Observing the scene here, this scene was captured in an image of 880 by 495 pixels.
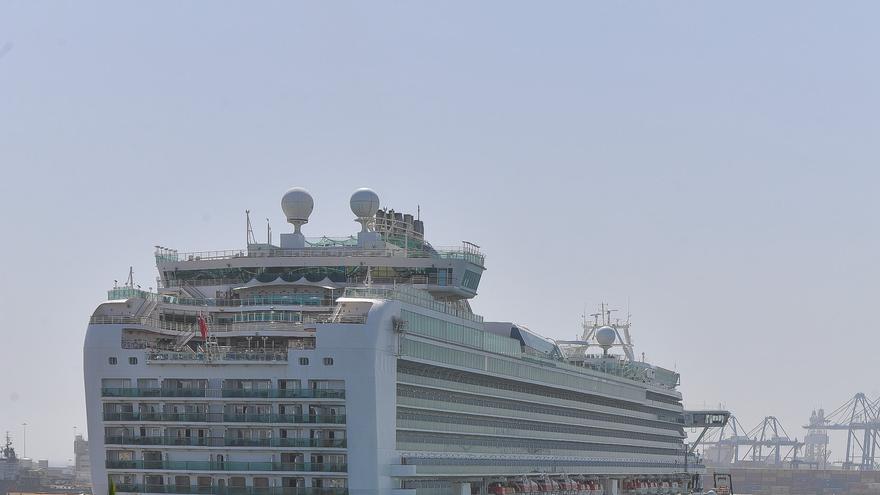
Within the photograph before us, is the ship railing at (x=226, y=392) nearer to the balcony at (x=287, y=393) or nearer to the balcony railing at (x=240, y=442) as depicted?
the balcony at (x=287, y=393)

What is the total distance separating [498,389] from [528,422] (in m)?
8.20

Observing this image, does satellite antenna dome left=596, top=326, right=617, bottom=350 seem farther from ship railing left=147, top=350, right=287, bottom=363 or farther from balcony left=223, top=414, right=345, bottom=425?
balcony left=223, top=414, right=345, bottom=425

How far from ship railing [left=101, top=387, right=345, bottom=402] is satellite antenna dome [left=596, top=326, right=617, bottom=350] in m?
74.4

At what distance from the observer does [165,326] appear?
283 ft

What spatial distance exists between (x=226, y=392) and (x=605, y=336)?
7544 cm

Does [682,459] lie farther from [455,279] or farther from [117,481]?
[117,481]

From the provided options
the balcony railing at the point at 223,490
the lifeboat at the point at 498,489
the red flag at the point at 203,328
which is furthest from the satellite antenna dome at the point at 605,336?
the red flag at the point at 203,328

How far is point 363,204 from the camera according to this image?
97438 millimetres

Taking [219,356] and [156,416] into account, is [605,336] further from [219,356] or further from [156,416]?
[156,416]

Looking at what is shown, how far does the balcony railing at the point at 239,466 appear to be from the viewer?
80312 millimetres

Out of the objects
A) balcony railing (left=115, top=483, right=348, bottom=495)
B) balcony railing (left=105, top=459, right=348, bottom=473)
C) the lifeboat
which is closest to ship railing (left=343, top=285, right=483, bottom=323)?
balcony railing (left=105, top=459, right=348, bottom=473)

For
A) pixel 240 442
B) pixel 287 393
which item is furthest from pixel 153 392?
pixel 287 393

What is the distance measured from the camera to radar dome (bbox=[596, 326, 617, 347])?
151500 mm

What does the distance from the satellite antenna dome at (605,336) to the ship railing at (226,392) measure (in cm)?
7444
